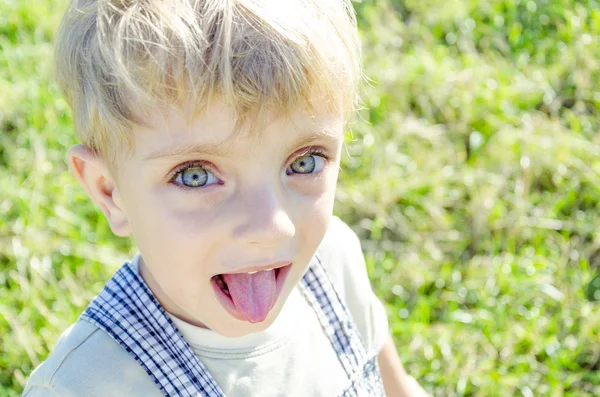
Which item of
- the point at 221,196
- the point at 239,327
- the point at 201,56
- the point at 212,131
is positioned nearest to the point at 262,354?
the point at 239,327

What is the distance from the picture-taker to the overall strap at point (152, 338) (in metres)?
1.44

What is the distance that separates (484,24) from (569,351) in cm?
162

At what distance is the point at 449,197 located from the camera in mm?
2809

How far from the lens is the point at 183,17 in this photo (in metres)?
1.21

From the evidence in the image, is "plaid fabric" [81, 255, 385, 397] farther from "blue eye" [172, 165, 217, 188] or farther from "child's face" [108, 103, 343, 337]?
"blue eye" [172, 165, 217, 188]

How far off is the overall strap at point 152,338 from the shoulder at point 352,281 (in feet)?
1.23

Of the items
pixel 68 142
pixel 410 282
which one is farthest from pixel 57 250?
pixel 410 282

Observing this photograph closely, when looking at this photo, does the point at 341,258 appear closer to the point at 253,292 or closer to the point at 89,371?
the point at 253,292

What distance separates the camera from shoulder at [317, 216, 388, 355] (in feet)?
5.68

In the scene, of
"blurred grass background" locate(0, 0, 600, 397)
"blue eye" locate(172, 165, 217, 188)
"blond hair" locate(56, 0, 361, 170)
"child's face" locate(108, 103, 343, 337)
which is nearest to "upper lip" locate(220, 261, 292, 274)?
"child's face" locate(108, 103, 343, 337)

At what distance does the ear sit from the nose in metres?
0.24

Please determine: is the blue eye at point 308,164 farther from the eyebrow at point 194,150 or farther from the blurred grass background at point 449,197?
the blurred grass background at point 449,197

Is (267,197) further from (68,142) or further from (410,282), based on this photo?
(68,142)

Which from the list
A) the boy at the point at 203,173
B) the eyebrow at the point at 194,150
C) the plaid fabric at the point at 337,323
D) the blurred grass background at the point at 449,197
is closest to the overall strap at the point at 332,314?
the plaid fabric at the point at 337,323
